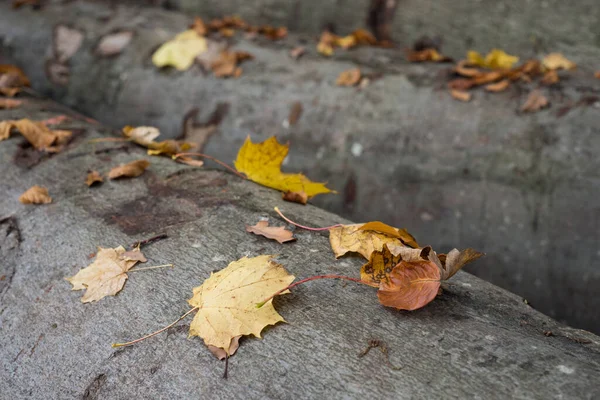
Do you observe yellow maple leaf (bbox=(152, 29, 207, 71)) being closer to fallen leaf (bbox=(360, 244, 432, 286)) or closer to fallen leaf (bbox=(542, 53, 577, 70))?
fallen leaf (bbox=(542, 53, 577, 70))

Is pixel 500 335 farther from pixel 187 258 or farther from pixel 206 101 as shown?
pixel 206 101

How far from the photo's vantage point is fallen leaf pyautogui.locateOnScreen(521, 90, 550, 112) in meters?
2.05

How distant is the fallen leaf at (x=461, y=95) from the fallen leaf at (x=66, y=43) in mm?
1954

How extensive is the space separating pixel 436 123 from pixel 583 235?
697mm

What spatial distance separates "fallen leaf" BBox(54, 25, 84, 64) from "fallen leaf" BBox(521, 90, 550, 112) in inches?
88.2

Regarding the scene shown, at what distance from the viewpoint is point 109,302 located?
1.13 m

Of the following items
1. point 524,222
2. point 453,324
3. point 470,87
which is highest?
point 470,87

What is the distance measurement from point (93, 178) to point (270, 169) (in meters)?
0.53

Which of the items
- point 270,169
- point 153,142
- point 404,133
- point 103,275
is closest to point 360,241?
point 270,169

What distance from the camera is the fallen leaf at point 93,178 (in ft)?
5.13

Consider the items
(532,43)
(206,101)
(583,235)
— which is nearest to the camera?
(583,235)

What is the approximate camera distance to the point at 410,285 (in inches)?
39.9

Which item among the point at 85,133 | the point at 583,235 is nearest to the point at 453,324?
the point at 583,235

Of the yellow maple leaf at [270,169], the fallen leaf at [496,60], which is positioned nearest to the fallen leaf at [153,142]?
the yellow maple leaf at [270,169]
